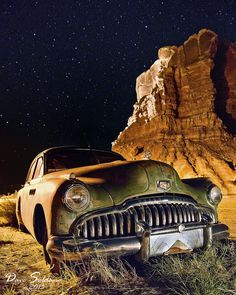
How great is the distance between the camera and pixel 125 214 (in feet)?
11.1

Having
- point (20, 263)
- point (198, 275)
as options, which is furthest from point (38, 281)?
point (198, 275)

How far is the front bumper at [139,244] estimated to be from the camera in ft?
10.1

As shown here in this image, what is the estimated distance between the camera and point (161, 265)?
353 cm

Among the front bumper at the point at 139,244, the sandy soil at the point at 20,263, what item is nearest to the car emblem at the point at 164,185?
the front bumper at the point at 139,244

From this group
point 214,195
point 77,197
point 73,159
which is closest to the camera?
point 77,197

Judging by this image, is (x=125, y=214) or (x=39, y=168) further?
(x=39, y=168)

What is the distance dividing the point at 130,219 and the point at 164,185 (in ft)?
2.01

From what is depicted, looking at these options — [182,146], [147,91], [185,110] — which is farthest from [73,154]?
[147,91]

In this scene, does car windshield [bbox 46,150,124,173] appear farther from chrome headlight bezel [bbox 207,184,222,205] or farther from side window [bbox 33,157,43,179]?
chrome headlight bezel [bbox 207,184,222,205]

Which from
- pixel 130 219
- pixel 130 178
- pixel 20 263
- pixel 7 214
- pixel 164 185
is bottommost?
pixel 20 263

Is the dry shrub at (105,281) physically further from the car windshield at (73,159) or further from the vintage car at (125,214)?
the car windshield at (73,159)

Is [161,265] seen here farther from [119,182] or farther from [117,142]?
[117,142]

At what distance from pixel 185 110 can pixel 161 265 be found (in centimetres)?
5062

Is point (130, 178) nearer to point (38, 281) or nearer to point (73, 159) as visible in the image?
point (38, 281)
